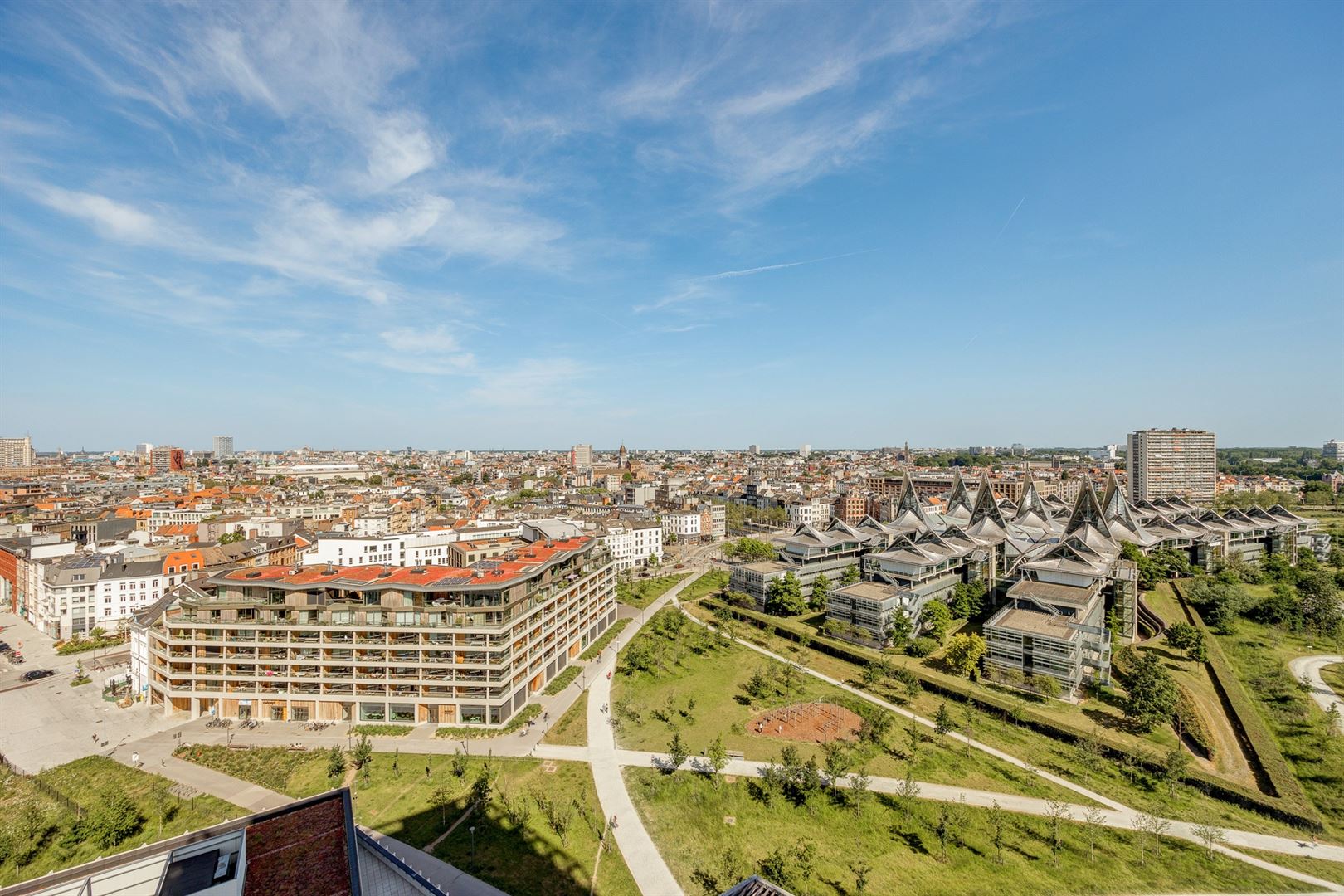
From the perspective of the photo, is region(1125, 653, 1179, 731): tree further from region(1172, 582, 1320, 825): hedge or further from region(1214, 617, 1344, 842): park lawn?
region(1214, 617, 1344, 842): park lawn

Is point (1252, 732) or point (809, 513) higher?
point (809, 513)

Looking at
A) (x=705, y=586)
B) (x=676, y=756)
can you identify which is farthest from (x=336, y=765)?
(x=705, y=586)

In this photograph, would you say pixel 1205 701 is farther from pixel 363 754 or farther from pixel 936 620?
pixel 363 754

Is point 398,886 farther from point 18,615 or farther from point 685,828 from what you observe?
point 18,615

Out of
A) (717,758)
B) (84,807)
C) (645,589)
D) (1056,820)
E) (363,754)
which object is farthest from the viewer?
(645,589)

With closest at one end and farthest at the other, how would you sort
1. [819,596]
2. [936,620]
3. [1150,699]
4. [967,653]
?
1. [1150,699]
2. [967,653]
3. [936,620]
4. [819,596]

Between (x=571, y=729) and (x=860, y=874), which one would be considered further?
(x=571, y=729)

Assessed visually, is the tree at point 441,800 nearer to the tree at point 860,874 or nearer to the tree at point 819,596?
the tree at point 860,874
